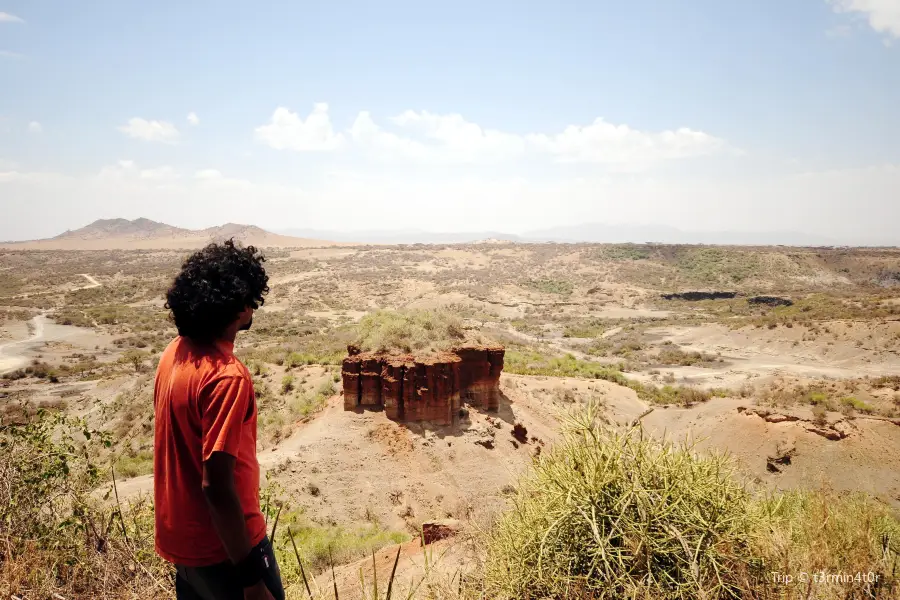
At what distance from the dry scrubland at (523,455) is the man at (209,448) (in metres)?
0.60

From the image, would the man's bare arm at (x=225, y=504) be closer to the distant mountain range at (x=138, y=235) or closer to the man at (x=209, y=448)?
the man at (x=209, y=448)

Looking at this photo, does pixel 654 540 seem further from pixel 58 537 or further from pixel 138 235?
pixel 138 235

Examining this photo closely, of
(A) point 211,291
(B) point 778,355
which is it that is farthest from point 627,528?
(B) point 778,355

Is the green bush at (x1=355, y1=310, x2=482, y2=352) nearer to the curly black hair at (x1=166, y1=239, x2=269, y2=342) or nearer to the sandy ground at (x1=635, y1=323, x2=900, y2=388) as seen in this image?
the curly black hair at (x1=166, y1=239, x2=269, y2=342)

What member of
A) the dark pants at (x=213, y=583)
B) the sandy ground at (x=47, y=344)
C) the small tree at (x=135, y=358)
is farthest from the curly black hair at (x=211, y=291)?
the sandy ground at (x=47, y=344)

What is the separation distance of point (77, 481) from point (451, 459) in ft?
28.9

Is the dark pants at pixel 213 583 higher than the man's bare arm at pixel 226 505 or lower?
lower

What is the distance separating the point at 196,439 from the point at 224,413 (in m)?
0.26

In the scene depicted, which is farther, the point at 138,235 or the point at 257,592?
the point at 138,235

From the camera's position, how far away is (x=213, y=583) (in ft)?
7.70

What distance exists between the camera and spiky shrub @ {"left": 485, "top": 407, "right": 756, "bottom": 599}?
3.27 meters

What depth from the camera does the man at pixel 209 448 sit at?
213 cm

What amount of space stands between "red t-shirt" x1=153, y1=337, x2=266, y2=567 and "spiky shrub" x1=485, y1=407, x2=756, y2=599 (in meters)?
2.19

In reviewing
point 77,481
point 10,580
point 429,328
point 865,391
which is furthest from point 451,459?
point 865,391
